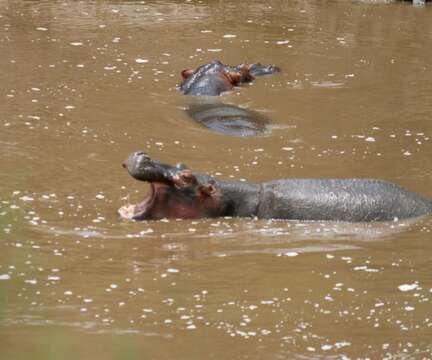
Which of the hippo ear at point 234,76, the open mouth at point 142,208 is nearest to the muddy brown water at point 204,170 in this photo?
the open mouth at point 142,208

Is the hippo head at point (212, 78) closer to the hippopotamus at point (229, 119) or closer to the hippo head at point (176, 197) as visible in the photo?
the hippopotamus at point (229, 119)

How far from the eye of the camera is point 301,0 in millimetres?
18719

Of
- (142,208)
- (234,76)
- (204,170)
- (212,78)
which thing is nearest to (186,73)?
(212,78)

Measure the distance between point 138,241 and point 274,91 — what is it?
5674 millimetres

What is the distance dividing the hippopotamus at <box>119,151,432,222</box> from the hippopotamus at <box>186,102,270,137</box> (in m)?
2.51

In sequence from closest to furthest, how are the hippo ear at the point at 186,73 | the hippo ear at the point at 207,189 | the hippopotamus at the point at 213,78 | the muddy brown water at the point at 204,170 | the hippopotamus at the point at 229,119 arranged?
the muddy brown water at the point at 204,170 < the hippo ear at the point at 207,189 < the hippopotamus at the point at 229,119 < the hippopotamus at the point at 213,78 < the hippo ear at the point at 186,73

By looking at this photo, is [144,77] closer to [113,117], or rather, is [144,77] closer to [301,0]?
[113,117]

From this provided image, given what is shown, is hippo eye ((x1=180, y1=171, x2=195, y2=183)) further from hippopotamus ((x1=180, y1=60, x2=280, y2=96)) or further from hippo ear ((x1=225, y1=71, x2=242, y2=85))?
hippo ear ((x1=225, y1=71, x2=242, y2=85))

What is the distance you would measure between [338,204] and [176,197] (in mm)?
1156

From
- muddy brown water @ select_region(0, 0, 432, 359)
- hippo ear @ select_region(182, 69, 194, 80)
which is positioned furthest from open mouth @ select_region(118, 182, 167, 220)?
hippo ear @ select_region(182, 69, 194, 80)

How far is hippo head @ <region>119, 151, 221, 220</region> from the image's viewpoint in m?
8.21

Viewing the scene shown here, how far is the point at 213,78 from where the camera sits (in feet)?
42.5

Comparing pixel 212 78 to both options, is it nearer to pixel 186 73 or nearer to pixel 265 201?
pixel 186 73

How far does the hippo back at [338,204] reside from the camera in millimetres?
8367
